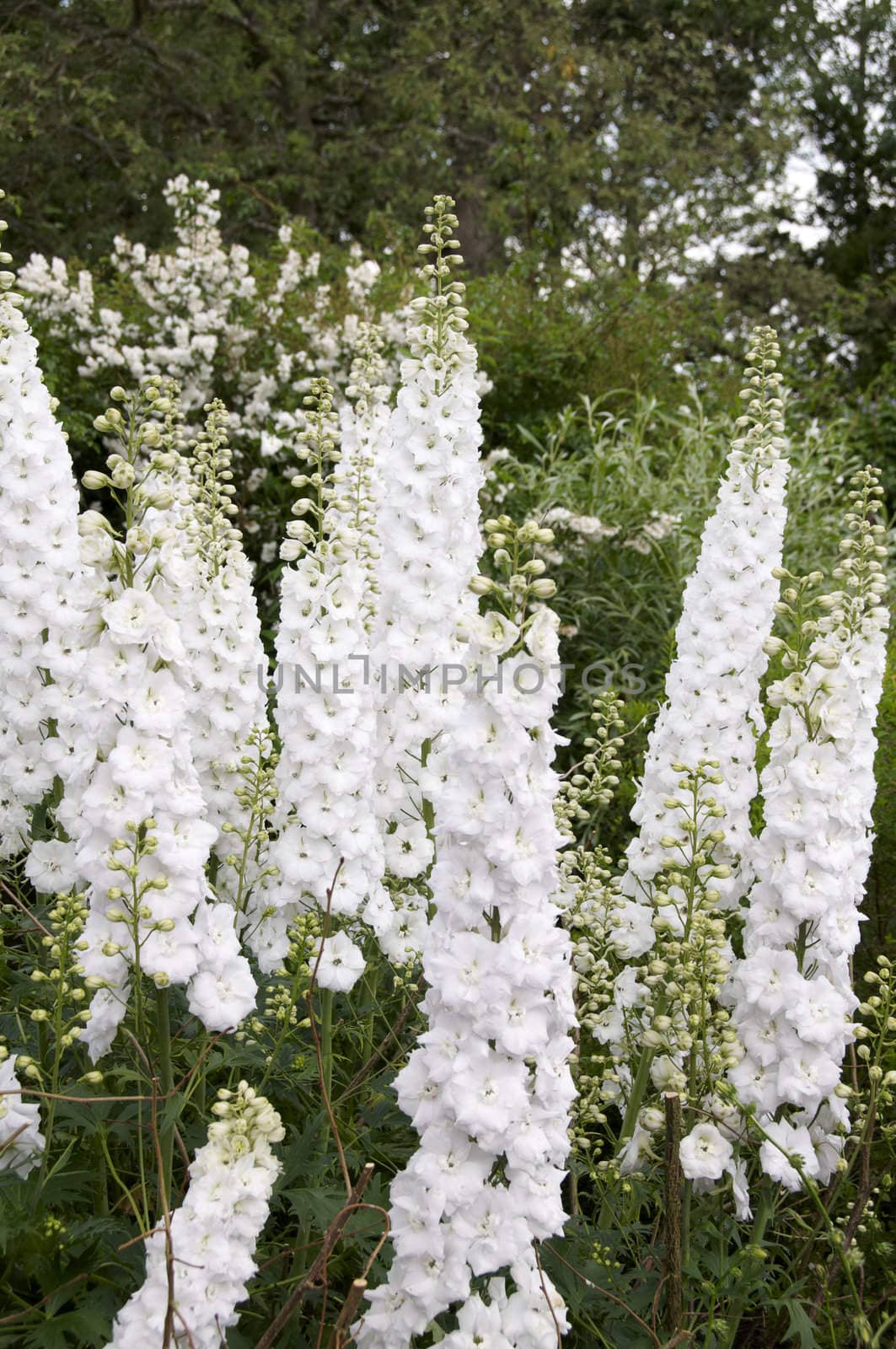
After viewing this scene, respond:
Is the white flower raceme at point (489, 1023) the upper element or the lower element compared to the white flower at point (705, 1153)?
upper

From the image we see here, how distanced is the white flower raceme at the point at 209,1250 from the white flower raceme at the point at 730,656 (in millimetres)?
1378

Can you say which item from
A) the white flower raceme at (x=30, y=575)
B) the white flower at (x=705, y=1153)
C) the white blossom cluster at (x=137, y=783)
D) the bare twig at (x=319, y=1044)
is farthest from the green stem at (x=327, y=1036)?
the white flower raceme at (x=30, y=575)

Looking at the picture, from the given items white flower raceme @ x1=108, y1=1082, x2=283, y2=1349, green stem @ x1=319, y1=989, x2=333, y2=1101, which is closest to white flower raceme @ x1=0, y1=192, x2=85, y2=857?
green stem @ x1=319, y1=989, x2=333, y2=1101

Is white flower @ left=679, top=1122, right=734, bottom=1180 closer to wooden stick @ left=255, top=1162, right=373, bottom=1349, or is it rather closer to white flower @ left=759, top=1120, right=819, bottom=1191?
white flower @ left=759, top=1120, right=819, bottom=1191

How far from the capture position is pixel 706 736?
124 inches

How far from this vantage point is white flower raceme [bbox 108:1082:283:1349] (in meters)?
2.02

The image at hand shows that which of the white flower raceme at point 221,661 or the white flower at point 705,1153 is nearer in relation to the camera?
the white flower at point 705,1153

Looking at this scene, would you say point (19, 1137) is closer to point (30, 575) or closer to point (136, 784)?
point (136, 784)

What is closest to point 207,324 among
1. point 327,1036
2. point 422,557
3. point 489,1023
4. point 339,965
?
point 422,557

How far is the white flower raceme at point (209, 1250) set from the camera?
79.4 inches

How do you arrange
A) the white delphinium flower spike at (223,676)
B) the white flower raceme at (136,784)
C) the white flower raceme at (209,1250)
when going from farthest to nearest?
1. the white delphinium flower spike at (223,676)
2. the white flower raceme at (136,784)
3. the white flower raceme at (209,1250)

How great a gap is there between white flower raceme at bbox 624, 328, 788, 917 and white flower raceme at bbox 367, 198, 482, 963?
58cm

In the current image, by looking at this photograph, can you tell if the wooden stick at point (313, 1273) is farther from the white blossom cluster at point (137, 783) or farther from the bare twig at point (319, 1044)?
the white blossom cluster at point (137, 783)

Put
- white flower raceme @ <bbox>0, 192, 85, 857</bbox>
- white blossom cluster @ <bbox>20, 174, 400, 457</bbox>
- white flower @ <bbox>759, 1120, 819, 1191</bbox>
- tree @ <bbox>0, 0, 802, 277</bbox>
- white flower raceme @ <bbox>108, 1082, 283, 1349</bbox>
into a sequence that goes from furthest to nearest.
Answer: tree @ <bbox>0, 0, 802, 277</bbox> → white blossom cluster @ <bbox>20, 174, 400, 457</bbox> → white flower raceme @ <bbox>0, 192, 85, 857</bbox> → white flower @ <bbox>759, 1120, 819, 1191</bbox> → white flower raceme @ <bbox>108, 1082, 283, 1349</bbox>
